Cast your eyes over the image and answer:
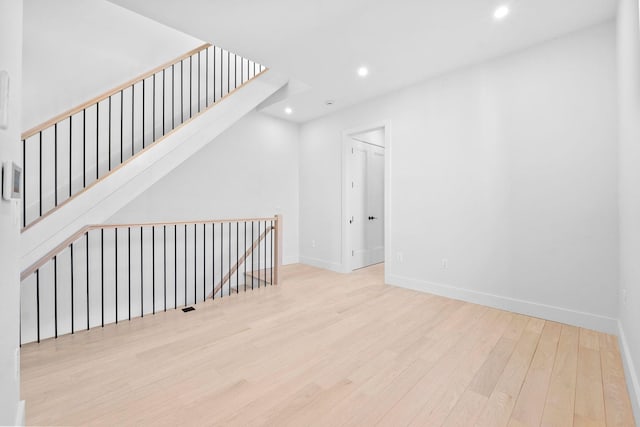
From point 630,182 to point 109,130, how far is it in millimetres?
5001

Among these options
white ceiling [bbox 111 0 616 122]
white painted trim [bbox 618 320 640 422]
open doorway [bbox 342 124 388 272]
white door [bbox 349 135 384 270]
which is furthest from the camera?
white door [bbox 349 135 384 270]

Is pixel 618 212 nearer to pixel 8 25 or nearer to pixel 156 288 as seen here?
pixel 8 25

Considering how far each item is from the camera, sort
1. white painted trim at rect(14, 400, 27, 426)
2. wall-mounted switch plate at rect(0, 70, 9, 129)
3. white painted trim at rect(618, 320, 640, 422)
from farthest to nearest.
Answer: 1. white painted trim at rect(618, 320, 640, 422)
2. white painted trim at rect(14, 400, 27, 426)
3. wall-mounted switch plate at rect(0, 70, 9, 129)

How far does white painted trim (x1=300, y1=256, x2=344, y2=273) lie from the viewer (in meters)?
4.77

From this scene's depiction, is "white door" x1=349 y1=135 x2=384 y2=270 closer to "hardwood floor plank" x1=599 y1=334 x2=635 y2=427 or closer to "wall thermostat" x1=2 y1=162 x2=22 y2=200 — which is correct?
"hardwood floor plank" x1=599 y1=334 x2=635 y2=427

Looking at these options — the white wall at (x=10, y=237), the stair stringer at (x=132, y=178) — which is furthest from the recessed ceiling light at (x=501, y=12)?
the white wall at (x=10, y=237)

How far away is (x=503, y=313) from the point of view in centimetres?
296

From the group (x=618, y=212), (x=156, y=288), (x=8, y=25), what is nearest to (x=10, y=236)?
(x=8, y=25)

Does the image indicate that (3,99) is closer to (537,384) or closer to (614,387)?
(537,384)

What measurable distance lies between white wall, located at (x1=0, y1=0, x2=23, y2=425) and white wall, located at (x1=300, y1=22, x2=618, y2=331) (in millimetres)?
3626

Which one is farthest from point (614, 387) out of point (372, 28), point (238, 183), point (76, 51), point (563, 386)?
point (76, 51)

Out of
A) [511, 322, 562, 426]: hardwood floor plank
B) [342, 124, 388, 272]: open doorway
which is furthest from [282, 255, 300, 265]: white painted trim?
[511, 322, 562, 426]: hardwood floor plank

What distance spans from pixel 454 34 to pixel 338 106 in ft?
6.96

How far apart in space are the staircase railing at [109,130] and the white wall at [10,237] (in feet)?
5.07
